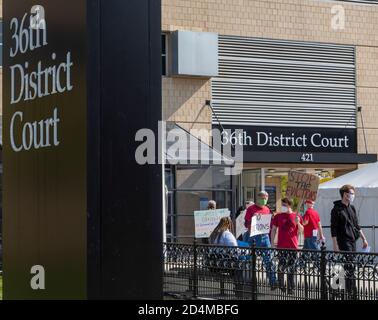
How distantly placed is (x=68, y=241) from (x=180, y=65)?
23951 millimetres

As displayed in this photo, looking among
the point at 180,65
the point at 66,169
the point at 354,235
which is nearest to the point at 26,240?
the point at 66,169

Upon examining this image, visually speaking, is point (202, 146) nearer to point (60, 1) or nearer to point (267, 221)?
point (267, 221)

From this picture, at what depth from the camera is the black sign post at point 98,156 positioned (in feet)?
11.8

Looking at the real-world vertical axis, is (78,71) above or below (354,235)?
above

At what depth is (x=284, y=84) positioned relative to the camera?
97.0 feet

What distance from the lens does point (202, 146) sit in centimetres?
2555

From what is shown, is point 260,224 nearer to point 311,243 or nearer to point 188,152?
point 311,243

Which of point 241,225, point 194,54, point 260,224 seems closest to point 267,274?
point 260,224

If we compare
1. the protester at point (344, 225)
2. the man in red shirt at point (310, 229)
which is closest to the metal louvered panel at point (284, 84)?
the man in red shirt at point (310, 229)

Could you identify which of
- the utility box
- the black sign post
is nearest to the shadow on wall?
the utility box

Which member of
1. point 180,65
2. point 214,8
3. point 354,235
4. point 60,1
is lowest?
point 354,235

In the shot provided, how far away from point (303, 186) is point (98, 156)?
1515cm
